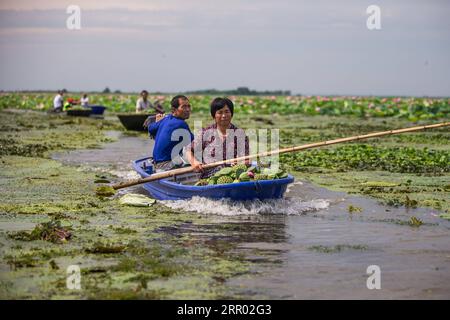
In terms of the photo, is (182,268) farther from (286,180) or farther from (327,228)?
(286,180)

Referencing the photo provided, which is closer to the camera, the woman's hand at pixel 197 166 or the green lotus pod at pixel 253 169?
the green lotus pod at pixel 253 169

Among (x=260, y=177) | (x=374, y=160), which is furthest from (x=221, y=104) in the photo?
(x=374, y=160)

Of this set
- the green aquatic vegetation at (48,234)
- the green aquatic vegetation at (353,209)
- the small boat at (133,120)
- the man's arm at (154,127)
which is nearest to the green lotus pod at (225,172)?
the green aquatic vegetation at (353,209)

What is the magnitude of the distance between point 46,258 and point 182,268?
111 centimetres

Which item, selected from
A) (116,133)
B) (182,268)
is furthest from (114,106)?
(182,268)

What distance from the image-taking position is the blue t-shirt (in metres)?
8.90

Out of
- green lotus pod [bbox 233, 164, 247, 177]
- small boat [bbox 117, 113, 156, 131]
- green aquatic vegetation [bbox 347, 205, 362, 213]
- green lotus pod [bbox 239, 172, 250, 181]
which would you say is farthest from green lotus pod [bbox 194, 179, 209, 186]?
small boat [bbox 117, 113, 156, 131]

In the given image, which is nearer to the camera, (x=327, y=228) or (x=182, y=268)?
(x=182, y=268)

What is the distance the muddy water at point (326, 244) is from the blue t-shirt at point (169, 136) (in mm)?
828

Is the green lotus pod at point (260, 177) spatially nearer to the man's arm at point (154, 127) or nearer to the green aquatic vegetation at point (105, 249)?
the man's arm at point (154, 127)

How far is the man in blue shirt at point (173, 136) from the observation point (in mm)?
8836

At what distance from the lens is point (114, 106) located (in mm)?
36219

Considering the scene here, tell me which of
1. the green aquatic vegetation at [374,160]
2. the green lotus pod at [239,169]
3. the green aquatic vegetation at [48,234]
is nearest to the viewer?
the green aquatic vegetation at [48,234]
